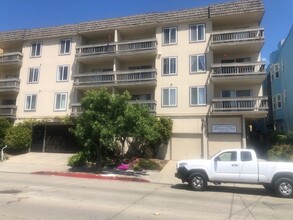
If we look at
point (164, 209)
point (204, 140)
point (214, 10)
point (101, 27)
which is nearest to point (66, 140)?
point (101, 27)

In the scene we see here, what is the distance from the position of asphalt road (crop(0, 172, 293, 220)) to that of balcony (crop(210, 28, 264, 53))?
628 inches

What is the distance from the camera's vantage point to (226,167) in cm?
1439

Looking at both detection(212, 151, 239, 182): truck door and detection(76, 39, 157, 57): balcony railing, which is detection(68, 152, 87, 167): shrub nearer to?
detection(76, 39, 157, 57): balcony railing

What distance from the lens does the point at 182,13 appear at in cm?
2984

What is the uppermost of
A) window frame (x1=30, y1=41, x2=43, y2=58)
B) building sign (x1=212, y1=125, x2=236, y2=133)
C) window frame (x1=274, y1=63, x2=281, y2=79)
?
window frame (x1=30, y1=41, x2=43, y2=58)

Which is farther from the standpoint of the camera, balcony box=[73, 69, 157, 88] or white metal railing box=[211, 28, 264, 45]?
balcony box=[73, 69, 157, 88]

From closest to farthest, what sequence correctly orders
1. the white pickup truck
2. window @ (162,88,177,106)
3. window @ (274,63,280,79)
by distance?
the white pickup truck, window @ (162,88,177,106), window @ (274,63,280,79)

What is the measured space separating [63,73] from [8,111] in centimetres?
727

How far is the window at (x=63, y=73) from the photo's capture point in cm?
3297

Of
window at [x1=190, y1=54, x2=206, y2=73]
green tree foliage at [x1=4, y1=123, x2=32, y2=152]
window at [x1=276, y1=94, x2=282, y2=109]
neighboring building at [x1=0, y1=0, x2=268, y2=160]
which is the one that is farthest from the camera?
window at [x1=276, y1=94, x2=282, y2=109]

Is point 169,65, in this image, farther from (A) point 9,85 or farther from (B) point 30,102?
(A) point 9,85

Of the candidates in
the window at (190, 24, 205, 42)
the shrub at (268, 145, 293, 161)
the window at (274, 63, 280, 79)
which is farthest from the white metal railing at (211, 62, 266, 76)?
the window at (274, 63, 280, 79)

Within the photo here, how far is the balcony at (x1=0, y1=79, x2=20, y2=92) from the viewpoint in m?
33.7

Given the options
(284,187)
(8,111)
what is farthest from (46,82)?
(284,187)
